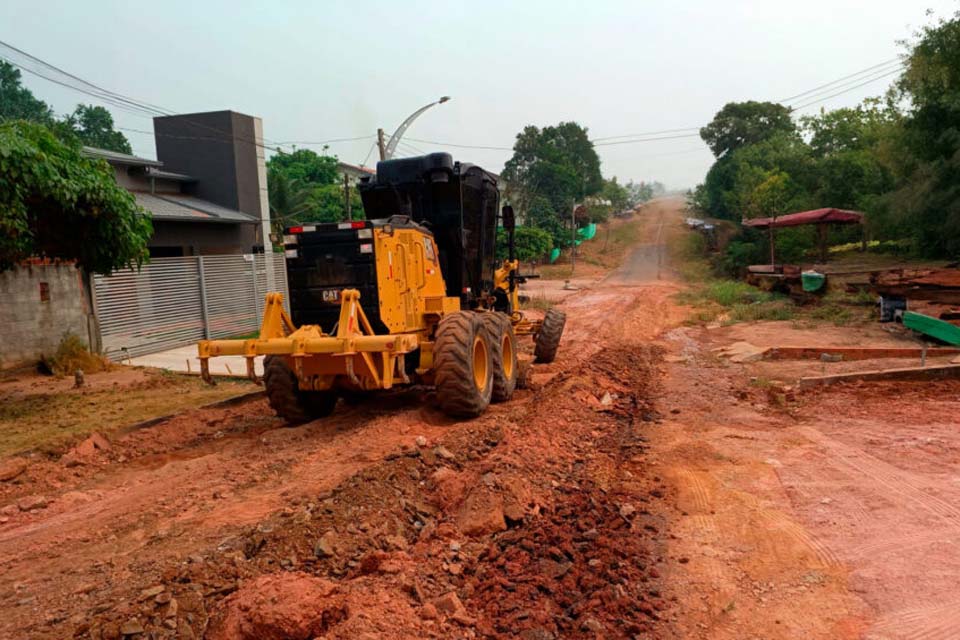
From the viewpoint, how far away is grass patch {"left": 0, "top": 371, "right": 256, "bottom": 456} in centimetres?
791

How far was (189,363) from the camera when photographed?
12.6 m

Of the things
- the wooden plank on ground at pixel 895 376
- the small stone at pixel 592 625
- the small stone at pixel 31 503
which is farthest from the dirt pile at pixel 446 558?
the wooden plank on ground at pixel 895 376

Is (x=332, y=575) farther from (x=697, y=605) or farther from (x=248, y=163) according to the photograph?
(x=248, y=163)

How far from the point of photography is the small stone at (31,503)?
5.35 meters

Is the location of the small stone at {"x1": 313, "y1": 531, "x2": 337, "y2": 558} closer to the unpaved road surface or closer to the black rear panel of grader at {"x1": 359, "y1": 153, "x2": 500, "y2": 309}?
the unpaved road surface

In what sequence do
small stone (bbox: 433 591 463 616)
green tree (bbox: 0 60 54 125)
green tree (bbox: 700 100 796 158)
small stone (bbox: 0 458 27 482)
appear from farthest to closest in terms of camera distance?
green tree (bbox: 700 100 796 158) < green tree (bbox: 0 60 54 125) < small stone (bbox: 0 458 27 482) < small stone (bbox: 433 591 463 616)

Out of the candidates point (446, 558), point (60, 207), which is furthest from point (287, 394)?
point (60, 207)

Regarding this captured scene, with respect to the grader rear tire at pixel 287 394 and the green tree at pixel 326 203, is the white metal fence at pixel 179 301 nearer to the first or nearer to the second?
the grader rear tire at pixel 287 394

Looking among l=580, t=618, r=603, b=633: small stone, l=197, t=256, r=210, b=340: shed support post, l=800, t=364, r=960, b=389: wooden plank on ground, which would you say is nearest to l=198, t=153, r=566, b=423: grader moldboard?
l=580, t=618, r=603, b=633: small stone

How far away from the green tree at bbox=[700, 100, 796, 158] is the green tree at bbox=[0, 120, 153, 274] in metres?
54.9

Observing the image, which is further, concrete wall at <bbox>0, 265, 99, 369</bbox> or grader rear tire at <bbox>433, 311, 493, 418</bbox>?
concrete wall at <bbox>0, 265, 99, 369</bbox>

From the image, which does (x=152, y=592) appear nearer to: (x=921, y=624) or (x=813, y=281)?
(x=921, y=624)

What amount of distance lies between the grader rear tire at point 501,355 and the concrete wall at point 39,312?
323 inches

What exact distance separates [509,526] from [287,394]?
3471 millimetres
